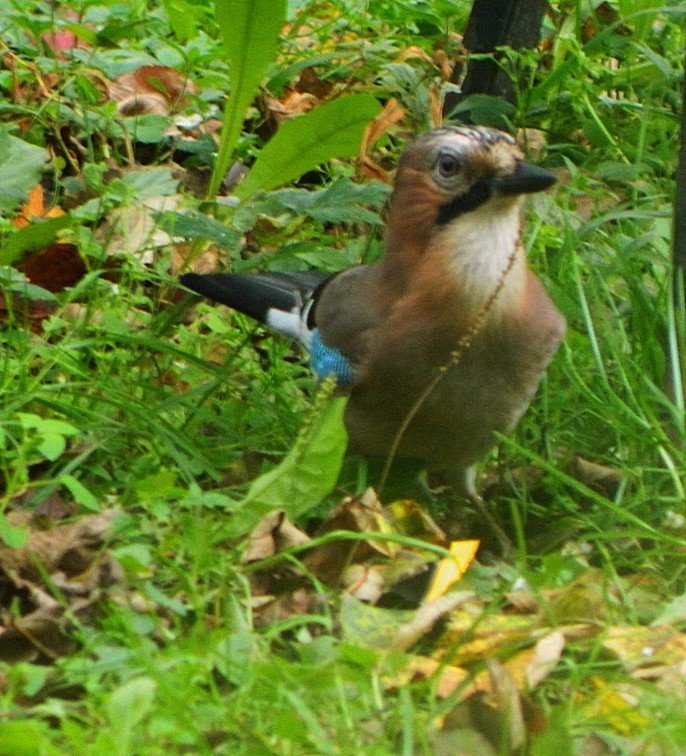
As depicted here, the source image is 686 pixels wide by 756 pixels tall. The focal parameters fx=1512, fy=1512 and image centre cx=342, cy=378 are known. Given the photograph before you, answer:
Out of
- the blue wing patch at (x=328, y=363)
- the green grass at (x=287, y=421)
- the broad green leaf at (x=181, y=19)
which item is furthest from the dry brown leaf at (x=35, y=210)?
the blue wing patch at (x=328, y=363)

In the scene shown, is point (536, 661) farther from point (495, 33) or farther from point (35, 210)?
point (495, 33)

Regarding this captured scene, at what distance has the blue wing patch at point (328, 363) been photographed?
10.1 ft

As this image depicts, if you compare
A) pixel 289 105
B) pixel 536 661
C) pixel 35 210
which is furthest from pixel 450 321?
pixel 289 105

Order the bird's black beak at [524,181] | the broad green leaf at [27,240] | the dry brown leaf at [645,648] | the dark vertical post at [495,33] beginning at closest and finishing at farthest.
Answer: the dry brown leaf at [645,648] → the bird's black beak at [524,181] → the broad green leaf at [27,240] → the dark vertical post at [495,33]

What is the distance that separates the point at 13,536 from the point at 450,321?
38.1 inches

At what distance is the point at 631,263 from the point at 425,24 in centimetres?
226

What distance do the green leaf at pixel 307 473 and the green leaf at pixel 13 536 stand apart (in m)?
0.37

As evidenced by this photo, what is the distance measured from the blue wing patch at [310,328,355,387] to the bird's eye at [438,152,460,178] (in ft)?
1.41

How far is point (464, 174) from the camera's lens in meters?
3.02

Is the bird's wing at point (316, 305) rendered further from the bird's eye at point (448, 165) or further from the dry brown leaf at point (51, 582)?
the dry brown leaf at point (51, 582)

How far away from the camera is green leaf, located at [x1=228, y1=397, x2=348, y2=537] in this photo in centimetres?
257

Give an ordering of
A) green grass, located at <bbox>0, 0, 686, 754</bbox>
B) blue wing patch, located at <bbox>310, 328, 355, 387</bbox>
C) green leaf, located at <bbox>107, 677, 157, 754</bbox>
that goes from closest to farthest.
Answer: green leaf, located at <bbox>107, 677, 157, 754</bbox>, green grass, located at <bbox>0, 0, 686, 754</bbox>, blue wing patch, located at <bbox>310, 328, 355, 387</bbox>

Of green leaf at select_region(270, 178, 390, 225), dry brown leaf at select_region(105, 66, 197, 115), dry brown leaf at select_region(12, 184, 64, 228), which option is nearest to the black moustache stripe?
green leaf at select_region(270, 178, 390, 225)

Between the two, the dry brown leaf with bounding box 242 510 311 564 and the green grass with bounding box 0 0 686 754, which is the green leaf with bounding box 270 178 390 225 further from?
the dry brown leaf with bounding box 242 510 311 564
